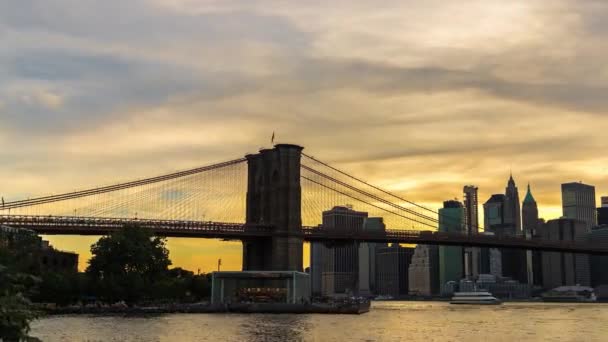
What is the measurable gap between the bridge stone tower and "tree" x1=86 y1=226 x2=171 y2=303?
13.1m

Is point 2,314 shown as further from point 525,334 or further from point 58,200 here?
point 58,200

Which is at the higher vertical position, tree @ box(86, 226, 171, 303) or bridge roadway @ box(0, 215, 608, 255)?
bridge roadway @ box(0, 215, 608, 255)

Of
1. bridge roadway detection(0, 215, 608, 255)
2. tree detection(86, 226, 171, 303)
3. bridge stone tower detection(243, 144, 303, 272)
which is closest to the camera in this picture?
bridge roadway detection(0, 215, 608, 255)

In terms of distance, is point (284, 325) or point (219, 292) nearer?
point (284, 325)

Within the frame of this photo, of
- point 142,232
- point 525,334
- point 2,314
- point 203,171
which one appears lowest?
point 525,334

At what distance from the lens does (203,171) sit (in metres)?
108

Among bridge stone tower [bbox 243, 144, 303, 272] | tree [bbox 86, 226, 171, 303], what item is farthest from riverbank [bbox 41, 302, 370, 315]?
bridge stone tower [bbox 243, 144, 303, 272]

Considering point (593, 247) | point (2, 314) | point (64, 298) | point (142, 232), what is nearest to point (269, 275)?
point (142, 232)

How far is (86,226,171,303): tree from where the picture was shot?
93.0 m

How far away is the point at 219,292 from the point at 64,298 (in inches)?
782

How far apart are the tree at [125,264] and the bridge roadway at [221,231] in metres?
1.92

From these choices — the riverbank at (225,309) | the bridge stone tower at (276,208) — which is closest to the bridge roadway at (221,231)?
the bridge stone tower at (276,208)

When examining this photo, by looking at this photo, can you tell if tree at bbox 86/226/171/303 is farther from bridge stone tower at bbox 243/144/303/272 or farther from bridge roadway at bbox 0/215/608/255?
bridge stone tower at bbox 243/144/303/272

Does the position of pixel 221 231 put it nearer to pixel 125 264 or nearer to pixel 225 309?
pixel 225 309
